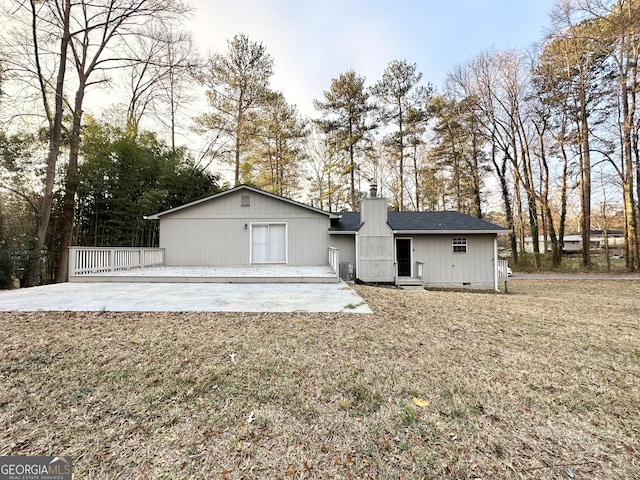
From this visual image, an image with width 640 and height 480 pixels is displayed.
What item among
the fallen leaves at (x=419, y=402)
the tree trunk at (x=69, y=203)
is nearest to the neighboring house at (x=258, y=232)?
the tree trunk at (x=69, y=203)

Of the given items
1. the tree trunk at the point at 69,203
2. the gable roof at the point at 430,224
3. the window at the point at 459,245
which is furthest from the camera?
the window at the point at 459,245

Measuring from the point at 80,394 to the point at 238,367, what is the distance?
1.18m

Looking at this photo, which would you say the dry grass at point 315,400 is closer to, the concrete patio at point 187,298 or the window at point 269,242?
the concrete patio at point 187,298

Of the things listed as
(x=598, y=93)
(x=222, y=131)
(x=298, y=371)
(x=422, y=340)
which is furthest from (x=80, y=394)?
(x=598, y=93)

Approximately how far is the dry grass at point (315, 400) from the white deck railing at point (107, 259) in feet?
11.7

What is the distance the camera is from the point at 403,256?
397 inches

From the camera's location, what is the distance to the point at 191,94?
13812mm

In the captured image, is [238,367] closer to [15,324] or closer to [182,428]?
[182,428]

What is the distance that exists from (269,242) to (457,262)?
7088 millimetres

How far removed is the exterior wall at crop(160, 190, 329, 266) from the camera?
374 inches

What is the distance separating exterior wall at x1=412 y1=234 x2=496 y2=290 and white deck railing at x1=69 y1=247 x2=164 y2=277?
9.40 metres

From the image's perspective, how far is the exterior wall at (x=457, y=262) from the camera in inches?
388

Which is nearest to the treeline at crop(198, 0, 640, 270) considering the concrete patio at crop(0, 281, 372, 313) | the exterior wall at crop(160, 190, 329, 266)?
the exterior wall at crop(160, 190, 329, 266)

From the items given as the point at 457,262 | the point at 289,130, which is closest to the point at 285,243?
the point at 457,262
